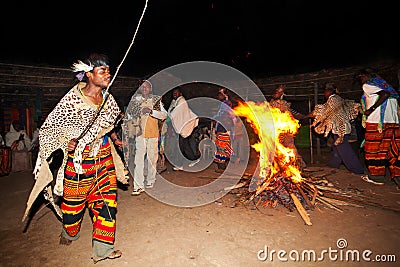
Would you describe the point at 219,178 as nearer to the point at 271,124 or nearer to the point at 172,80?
the point at 271,124

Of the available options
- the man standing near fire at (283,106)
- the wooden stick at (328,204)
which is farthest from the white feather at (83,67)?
the man standing near fire at (283,106)

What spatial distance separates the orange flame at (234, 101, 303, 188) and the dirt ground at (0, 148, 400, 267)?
2.50ft

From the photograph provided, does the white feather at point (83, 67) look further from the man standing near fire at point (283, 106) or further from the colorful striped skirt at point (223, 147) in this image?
the man standing near fire at point (283, 106)

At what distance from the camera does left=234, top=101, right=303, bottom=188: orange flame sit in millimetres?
5098

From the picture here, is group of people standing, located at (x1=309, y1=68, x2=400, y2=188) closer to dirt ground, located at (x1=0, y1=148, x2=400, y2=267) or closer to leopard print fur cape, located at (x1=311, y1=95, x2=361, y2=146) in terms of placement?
leopard print fur cape, located at (x1=311, y1=95, x2=361, y2=146)

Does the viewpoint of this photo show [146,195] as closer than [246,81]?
Yes

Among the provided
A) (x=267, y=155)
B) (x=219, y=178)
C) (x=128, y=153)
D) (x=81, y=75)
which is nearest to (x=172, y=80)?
(x=128, y=153)

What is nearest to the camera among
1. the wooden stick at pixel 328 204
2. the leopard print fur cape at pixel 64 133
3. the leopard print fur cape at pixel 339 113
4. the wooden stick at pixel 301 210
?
the leopard print fur cape at pixel 64 133

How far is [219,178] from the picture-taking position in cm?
636

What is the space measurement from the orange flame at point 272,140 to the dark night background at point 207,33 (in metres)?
7.04

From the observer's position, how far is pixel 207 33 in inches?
784

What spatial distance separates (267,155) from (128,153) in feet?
13.0

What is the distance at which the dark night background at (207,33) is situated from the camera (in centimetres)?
980

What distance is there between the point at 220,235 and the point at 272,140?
2.86 metres
